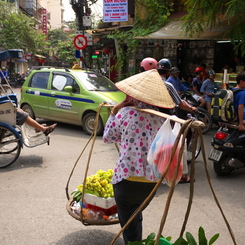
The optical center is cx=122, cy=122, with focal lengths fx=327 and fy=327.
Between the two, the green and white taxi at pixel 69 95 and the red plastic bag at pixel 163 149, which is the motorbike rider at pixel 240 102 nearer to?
the red plastic bag at pixel 163 149

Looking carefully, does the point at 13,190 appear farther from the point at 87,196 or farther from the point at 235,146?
the point at 235,146

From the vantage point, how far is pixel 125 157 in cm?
243

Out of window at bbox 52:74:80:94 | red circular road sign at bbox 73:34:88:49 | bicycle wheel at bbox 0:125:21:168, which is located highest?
red circular road sign at bbox 73:34:88:49

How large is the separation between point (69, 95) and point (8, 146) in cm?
278

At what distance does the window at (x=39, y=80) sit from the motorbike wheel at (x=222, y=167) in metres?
5.57

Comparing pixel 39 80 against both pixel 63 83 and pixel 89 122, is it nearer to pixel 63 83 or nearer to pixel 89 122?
pixel 63 83

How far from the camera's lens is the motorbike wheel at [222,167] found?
17.0ft

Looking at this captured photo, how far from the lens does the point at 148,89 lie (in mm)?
2355

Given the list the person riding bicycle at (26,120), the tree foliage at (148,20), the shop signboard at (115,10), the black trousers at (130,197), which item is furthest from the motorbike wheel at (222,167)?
the shop signboard at (115,10)

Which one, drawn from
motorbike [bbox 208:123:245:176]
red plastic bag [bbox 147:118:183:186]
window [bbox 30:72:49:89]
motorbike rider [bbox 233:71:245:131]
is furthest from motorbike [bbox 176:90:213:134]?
window [bbox 30:72:49:89]

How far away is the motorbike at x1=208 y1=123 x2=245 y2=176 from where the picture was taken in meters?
5.07

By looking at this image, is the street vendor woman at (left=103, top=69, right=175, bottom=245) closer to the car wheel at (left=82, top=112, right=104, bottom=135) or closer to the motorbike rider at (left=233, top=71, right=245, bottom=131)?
the motorbike rider at (left=233, top=71, right=245, bottom=131)

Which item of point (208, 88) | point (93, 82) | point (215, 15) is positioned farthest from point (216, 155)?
point (93, 82)

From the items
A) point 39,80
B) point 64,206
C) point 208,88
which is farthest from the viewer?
point 39,80
